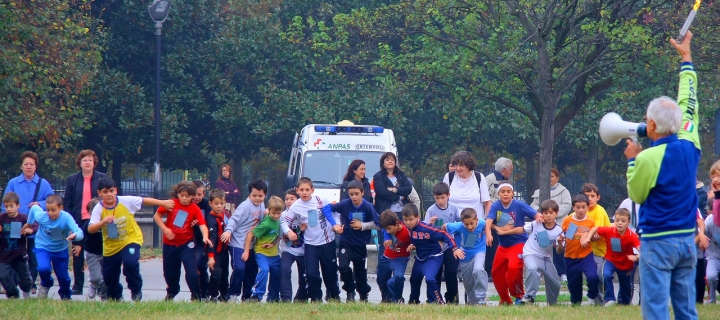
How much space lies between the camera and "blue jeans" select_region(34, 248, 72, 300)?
Answer: 409 inches

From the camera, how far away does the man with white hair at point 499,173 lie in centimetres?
1306

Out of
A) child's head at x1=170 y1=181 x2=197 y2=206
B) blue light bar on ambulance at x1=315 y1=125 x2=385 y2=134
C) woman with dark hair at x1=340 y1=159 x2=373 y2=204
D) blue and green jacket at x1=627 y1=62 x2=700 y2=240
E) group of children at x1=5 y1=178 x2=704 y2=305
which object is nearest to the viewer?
blue and green jacket at x1=627 y1=62 x2=700 y2=240

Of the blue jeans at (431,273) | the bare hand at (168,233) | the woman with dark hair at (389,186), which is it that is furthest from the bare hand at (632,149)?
the woman with dark hair at (389,186)

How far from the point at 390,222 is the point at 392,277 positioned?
81 cm

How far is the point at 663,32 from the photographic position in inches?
657

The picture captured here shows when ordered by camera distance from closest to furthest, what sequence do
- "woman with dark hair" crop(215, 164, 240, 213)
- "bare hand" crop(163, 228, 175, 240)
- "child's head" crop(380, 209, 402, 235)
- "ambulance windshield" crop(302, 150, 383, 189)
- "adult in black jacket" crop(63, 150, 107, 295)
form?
1. "bare hand" crop(163, 228, 175, 240)
2. "child's head" crop(380, 209, 402, 235)
3. "adult in black jacket" crop(63, 150, 107, 295)
4. "ambulance windshield" crop(302, 150, 383, 189)
5. "woman with dark hair" crop(215, 164, 240, 213)

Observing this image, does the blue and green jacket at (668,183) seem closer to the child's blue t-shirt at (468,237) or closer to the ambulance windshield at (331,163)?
the child's blue t-shirt at (468,237)

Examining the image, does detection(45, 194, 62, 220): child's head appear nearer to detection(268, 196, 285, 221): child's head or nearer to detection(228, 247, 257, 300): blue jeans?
detection(228, 247, 257, 300): blue jeans

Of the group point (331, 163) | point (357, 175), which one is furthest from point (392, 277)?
point (331, 163)

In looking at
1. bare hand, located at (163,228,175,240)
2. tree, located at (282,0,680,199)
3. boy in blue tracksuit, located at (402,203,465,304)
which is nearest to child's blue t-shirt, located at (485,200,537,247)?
boy in blue tracksuit, located at (402,203,465,304)

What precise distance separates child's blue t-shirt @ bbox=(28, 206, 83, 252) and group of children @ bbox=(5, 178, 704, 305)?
12mm

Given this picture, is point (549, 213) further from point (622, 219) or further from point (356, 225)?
point (356, 225)

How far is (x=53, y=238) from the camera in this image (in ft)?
33.9

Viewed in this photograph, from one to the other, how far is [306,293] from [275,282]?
435 millimetres
